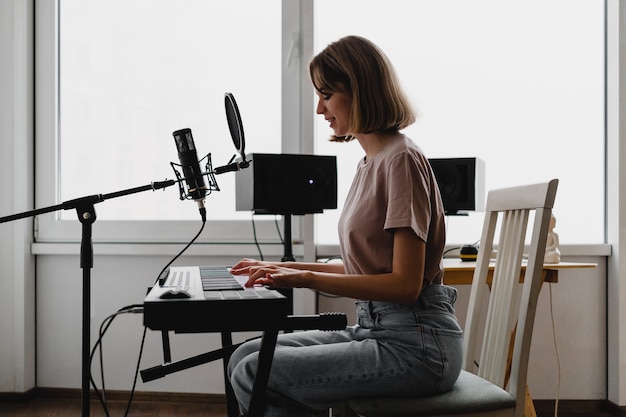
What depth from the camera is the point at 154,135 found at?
3.00 m

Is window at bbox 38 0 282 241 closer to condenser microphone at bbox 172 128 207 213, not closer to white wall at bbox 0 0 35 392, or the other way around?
white wall at bbox 0 0 35 392

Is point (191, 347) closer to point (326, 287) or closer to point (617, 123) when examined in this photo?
point (326, 287)

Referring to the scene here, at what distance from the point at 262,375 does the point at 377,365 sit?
26 cm

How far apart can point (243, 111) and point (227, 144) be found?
0.17m

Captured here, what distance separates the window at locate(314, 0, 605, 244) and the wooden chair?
132 centimetres

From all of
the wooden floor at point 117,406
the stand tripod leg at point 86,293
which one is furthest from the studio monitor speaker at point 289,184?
the wooden floor at point 117,406

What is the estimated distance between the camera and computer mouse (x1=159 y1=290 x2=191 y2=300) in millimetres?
1047

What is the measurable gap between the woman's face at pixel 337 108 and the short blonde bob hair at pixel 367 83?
2cm

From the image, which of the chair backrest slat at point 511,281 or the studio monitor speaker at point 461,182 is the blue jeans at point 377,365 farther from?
the studio monitor speaker at point 461,182

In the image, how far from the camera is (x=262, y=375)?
3.81ft

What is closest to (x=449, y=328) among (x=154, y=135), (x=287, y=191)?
(x=287, y=191)

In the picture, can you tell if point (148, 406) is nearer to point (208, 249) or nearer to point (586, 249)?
point (208, 249)

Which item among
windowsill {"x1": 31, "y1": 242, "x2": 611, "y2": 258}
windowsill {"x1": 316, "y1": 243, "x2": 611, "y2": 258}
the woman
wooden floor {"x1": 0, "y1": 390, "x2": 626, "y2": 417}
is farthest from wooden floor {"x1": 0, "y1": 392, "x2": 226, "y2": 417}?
the woman

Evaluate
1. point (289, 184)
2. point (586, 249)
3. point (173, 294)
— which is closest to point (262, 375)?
point (173, 294)
